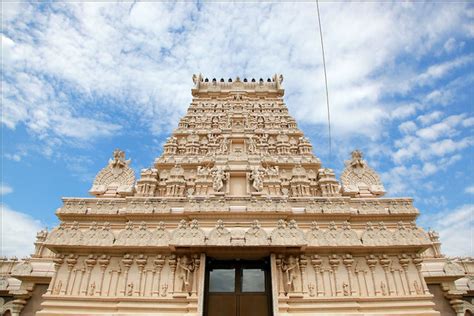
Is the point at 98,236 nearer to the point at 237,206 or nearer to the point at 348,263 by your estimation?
the point at 237,206

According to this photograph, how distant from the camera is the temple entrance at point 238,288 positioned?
12648 millimetres

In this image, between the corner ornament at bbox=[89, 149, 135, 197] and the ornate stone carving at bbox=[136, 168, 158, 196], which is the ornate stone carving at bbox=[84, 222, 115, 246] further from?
the ornate stone carving at bbox=[136, 168, 158, 196]

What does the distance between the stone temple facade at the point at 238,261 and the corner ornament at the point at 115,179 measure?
2.16 metres

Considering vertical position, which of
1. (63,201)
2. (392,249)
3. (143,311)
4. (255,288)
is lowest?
(143,311)

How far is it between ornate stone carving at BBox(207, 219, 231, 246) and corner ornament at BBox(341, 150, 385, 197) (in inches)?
352

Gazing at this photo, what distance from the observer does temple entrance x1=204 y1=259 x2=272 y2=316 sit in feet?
41.5

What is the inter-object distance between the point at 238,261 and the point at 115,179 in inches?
397

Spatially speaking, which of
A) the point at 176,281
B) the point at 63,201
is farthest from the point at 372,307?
the point at 63,201

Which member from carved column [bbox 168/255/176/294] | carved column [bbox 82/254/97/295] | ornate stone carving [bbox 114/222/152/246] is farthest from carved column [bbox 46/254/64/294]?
carved column [bbox 168/255/176/294]

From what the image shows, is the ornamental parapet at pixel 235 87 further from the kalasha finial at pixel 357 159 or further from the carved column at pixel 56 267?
the carved column at pixel 56 267

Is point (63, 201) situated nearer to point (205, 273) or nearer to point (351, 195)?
point (205, 273)

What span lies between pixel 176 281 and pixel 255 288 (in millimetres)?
3850

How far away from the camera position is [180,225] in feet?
44.7

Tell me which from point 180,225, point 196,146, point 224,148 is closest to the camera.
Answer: point 180,225
